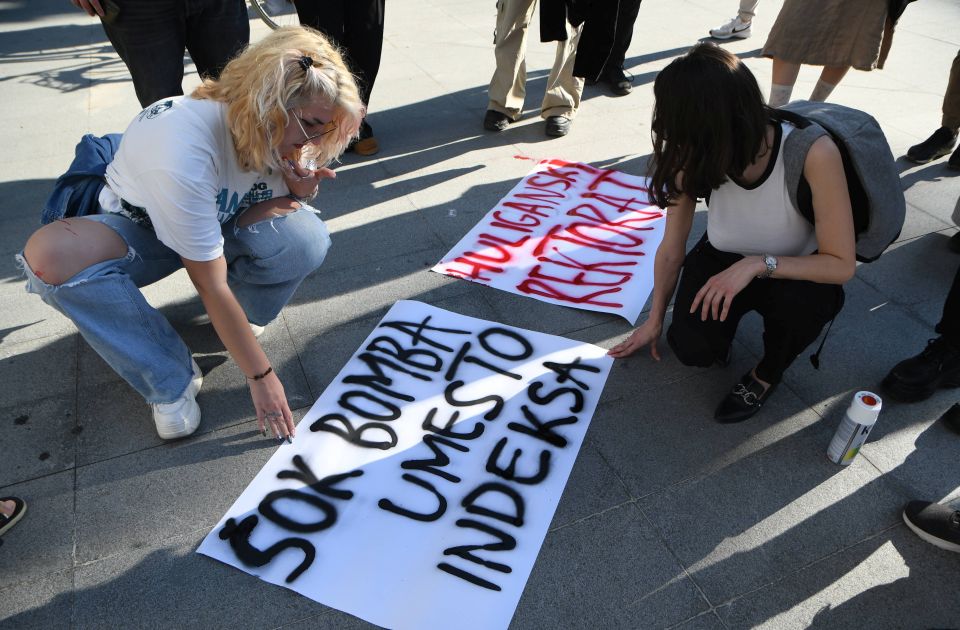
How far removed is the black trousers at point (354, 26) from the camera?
3.71m

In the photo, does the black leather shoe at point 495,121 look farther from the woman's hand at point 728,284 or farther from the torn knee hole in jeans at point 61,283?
the torn knee hole in jeans at point 61,283

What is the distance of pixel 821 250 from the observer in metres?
1.98

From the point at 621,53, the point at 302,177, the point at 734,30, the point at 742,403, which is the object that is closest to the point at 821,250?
the point at 742,403

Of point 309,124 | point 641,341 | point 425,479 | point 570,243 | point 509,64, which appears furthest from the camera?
point 509,64

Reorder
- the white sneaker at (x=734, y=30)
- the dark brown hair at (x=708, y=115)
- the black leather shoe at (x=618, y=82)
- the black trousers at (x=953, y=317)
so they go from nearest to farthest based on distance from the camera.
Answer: the dark brown hair at (x=708, y=115), the black trousers at (x=953, y=317), the black leather shoe at (x=618, y=82), the white sneaker at (x=734, y=30)

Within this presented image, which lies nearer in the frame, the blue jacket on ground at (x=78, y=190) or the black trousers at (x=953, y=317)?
the blue jacket on ground at (x=78, y=190)

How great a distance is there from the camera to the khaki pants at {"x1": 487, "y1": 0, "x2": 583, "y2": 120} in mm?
4258

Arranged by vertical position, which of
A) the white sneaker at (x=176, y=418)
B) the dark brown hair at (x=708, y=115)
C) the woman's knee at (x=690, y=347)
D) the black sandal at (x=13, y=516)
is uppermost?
the dark brown hair at (x=708, y=115)

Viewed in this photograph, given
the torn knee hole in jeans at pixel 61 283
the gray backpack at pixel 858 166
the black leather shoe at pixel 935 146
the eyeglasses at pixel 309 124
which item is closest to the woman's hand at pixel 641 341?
the gray backpack at pixel 858 166

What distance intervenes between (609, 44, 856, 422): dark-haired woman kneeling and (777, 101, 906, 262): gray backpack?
0.03 meters

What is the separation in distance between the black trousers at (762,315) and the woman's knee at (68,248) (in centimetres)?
189

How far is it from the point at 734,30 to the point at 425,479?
19.0 feet

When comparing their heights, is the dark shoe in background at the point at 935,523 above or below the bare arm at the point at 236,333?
below

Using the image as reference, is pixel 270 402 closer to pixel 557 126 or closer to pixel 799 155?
pixel 799 155
